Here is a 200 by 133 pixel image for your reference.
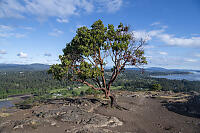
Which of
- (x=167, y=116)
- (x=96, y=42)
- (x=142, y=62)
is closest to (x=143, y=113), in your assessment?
(x=167, y=116)

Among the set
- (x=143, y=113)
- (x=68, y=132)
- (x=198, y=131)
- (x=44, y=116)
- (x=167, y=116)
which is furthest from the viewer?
(x=143, y=113)

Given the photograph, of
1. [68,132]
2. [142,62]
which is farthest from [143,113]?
[68,132]

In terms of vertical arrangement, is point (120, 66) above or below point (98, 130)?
above

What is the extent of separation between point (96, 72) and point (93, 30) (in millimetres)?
5835

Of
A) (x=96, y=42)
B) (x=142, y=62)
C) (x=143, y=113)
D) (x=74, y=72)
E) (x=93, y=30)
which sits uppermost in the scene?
(x=93, y=30)

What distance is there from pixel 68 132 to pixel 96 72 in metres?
7.11

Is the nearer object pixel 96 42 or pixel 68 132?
pixel 68 132

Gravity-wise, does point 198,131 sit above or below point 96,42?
below

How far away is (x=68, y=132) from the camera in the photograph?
32.4 feet

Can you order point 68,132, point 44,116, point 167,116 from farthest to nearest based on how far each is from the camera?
point 167,116
point 44,116
point 68,132

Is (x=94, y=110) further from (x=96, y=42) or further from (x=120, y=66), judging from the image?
(x=96, y=42)

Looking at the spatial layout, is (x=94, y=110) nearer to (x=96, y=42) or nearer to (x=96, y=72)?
(x=96, y=72)

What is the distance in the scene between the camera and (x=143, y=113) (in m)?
15.5

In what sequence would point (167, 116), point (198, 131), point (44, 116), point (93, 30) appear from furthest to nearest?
point (93, 30) < point (167, 116) < point (44, 116) < point (198, 131)
